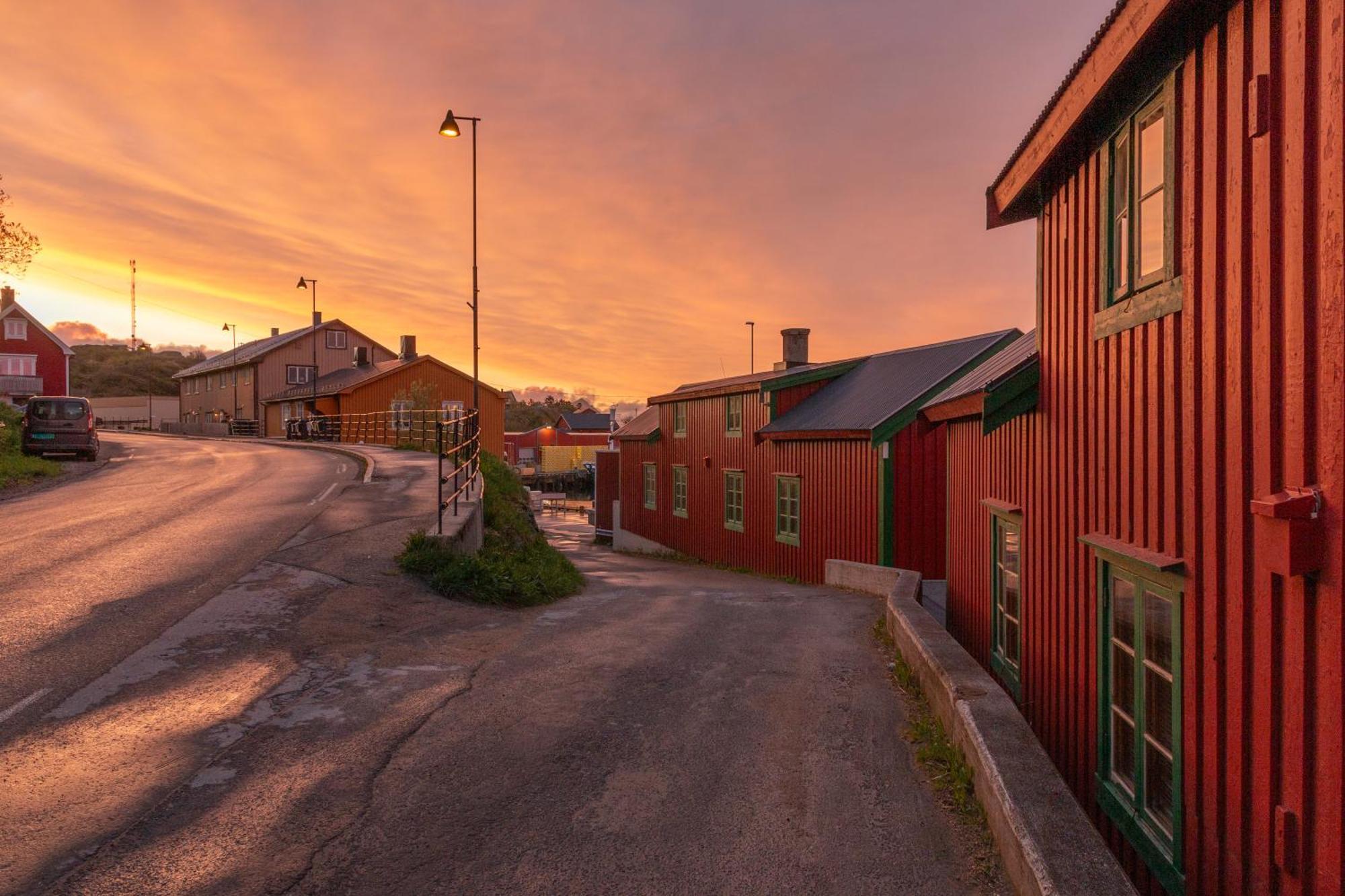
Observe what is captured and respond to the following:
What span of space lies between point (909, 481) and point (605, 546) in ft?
64.1

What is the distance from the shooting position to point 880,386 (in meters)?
19.7

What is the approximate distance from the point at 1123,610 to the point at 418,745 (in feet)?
16.1

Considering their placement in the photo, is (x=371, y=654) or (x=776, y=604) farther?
(x=776, y=604)

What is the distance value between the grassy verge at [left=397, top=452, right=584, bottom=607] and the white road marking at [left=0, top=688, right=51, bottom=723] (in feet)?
14.7

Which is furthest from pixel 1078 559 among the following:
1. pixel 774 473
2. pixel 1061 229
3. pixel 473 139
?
pixel 473 139

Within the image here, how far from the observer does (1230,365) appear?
378cm

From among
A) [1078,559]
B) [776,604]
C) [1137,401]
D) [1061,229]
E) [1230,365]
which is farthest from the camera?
[776,604]

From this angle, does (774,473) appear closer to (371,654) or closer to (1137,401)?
(371,654)

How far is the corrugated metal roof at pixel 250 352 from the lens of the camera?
5441cm

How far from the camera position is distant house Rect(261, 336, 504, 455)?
44.4m

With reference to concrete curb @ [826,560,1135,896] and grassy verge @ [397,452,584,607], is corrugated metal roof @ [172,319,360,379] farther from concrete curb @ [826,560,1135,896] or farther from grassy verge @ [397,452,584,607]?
concrete curb @ [826,560,1135,896]

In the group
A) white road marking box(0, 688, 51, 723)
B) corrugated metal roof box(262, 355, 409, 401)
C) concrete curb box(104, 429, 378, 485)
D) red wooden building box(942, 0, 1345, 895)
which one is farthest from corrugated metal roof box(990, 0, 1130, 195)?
corrugated metal roof box(262, 355, 409, 401)

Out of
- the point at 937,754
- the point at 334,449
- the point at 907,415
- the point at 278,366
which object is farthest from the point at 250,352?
the point at 937,754

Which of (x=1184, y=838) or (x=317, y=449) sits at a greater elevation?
(x=317, y=449)
